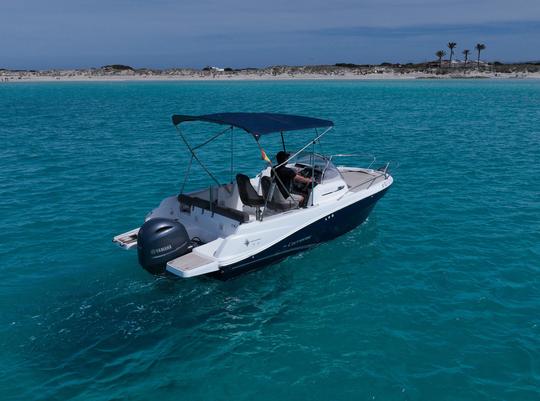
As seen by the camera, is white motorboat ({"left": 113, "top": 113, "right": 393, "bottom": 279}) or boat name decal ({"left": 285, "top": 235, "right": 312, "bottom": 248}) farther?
boat name decal ({"left": 285, "top": 235, "right": 312, "bottom": 248})

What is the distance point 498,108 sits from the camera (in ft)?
163

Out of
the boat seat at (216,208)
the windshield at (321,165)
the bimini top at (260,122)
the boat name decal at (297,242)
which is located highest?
the bimini top at (260,122)

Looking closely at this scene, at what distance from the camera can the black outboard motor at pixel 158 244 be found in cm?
1005

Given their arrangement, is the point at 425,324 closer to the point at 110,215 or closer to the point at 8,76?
the point at 110,215

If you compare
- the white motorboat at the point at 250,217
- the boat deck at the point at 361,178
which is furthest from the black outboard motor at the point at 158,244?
the boat deck at the point at 361,178

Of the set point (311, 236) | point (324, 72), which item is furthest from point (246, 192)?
point (324, 72)

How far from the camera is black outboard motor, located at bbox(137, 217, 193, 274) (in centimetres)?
1005

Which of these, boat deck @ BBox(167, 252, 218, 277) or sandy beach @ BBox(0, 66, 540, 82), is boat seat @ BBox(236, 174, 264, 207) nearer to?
boat deck @ BBox(167, 252, 218, 277)

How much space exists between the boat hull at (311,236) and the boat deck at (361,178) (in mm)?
470

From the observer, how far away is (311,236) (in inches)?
484

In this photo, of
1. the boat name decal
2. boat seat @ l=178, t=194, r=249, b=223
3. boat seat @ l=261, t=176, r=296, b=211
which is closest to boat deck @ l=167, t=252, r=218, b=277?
boat seat @ l=178, t=194, r=249, b=223

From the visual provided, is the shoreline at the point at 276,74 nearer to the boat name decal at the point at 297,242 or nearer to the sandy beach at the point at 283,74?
the sandy beach at the point at 283,74

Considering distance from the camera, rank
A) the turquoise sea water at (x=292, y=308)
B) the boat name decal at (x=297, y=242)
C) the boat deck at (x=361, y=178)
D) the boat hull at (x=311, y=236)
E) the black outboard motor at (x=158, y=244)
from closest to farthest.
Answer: the turquoise sea water at (x=292, y=308) < the black outboard motor at (x=158, y=244) < the boat hull at (x=311, y=236) < the boat name decal at (x=297, y=242) < the boat deck at (x=361, y=178)

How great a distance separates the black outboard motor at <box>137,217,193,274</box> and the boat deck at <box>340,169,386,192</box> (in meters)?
5.91
